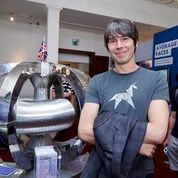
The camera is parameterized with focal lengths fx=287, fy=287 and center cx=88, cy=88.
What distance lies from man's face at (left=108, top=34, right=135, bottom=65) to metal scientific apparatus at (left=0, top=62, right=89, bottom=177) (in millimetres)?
452

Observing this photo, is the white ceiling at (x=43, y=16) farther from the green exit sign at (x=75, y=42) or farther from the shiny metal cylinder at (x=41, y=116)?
the shiny metal cylinder at (x=41, y=116)

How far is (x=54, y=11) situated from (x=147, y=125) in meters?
4.86

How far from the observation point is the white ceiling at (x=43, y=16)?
580cm

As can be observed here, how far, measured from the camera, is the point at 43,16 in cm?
658

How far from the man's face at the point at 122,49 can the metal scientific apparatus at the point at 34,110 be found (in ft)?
1.48

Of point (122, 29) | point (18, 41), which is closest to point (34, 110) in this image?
point (122, 29)

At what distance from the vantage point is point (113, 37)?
111 cm

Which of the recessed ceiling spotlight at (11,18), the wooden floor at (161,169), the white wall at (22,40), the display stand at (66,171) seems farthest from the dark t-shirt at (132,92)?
the white wall at (22,40)

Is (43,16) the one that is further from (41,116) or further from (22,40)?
(41,116)

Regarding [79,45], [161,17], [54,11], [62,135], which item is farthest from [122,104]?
[79,45]

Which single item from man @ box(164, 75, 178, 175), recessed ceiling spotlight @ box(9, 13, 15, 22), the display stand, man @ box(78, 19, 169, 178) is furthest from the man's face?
recessed ceiling spotlight @ box(9, 13, 15, 22)

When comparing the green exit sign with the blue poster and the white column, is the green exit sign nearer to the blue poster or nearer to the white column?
the white column

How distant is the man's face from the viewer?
43.1 inches

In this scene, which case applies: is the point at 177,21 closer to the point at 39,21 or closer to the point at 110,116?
the point at 39,21
